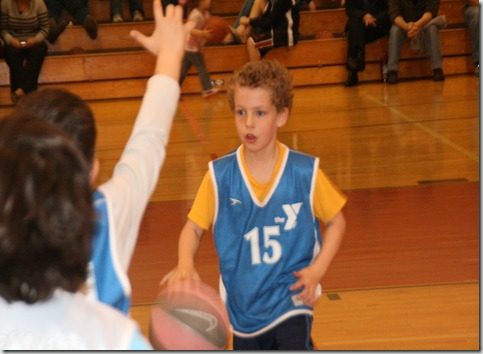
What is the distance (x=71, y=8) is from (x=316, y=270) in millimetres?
11250

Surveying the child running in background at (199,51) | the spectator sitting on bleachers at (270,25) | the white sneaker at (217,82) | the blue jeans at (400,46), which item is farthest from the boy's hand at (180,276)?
the blue jeans at (400,46)

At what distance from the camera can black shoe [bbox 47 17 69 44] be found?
44.7 ft

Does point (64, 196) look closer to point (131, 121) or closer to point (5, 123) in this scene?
point (5, 123)

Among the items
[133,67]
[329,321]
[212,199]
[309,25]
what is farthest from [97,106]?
[212,199]

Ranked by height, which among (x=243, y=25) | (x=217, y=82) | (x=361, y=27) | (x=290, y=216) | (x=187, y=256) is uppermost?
(x=243, y=25)

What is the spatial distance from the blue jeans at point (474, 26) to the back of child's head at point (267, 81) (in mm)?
9988

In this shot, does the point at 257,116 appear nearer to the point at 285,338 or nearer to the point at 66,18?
the point at 285,338

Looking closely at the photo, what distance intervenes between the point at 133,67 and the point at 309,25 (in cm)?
290

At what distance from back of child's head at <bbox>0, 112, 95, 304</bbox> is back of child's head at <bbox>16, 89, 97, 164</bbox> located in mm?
490

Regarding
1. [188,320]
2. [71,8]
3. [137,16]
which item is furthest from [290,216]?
[137,16]

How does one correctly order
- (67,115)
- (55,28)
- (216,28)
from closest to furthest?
(67,115)
(216,28)
(55,28)

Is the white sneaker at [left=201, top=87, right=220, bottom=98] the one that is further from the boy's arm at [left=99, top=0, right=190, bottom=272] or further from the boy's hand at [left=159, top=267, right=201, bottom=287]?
the boy's arm at [left=99, top=0, right=190, bottom=272]

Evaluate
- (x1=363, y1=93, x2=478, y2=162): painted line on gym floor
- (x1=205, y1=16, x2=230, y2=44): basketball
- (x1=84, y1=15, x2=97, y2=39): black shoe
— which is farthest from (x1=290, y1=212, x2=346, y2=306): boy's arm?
(x1=84, y1=15, x2=97, y2=39): black shoe

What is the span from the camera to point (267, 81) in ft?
12.2
